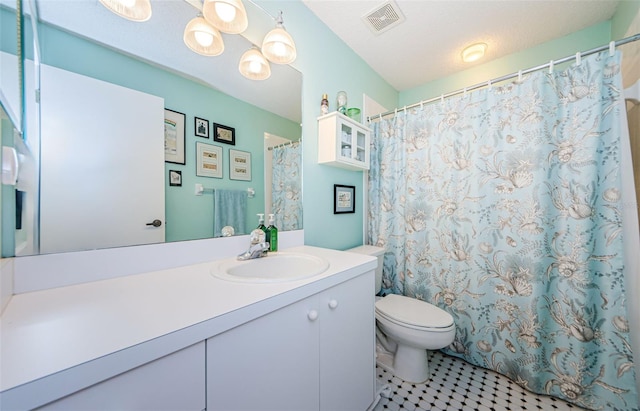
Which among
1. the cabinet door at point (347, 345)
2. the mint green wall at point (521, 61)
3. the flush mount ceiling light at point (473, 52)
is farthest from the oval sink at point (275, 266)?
the mint green wall at point (521, 61)

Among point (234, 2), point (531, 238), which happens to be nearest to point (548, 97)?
point (531, 238)

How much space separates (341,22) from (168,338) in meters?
1.94

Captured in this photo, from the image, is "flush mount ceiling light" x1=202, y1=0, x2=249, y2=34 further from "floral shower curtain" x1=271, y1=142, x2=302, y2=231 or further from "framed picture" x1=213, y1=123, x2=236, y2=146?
"floral shower curtain" x1=271, y1=142, x2=302, y2=231

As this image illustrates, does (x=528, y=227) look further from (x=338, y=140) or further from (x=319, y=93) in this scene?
(x=319, y=93)

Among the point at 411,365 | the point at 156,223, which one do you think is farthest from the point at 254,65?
the point at 411,365

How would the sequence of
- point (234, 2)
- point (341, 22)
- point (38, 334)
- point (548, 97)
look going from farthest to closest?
point (341, 22), point (548, 97), point (234, 2), point (38, 334)

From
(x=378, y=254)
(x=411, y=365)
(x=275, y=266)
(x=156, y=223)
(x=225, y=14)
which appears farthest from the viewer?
(x=378, y=254)

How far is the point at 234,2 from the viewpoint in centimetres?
93

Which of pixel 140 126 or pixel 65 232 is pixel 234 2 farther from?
pixel 65 232

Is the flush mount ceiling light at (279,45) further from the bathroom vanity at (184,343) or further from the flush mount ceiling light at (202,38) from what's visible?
the bathroom vanity at (184,343)

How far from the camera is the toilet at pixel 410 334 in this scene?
4.05 feet

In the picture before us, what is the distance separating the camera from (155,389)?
43 cm

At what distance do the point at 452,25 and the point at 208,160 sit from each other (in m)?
1.87

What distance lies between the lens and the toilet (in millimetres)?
1233
